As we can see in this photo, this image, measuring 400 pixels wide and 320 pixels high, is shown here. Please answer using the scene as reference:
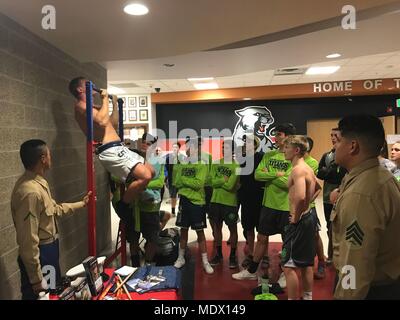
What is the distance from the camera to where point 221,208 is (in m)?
3.82

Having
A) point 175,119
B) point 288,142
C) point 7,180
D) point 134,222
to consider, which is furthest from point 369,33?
point 175,119

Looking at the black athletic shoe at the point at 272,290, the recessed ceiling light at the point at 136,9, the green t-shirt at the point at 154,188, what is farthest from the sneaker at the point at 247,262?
the recessed ceiling light at the point at 136,9

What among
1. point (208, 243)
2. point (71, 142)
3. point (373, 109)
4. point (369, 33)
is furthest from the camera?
point (373, 109)

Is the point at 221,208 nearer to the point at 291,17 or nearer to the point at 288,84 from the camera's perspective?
the point at 291,17

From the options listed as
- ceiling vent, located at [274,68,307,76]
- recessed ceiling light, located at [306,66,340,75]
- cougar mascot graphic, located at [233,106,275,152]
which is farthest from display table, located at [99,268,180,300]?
cougar mascot graphic, located at [233,106,275,152]

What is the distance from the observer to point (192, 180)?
12.1 ft

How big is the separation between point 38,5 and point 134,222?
A: 2.24 meters

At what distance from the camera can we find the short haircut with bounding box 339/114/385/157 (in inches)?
55.6

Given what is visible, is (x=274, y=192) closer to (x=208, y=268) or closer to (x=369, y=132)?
(x=208, y=268)

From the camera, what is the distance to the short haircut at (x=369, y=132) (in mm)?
1412

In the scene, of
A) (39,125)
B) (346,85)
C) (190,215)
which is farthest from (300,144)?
(346,85)

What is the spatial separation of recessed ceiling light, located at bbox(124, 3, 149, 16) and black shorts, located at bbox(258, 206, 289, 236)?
6.85 feet

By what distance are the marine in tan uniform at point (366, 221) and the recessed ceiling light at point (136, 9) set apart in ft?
5.29

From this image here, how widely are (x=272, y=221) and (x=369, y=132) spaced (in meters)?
1.96
